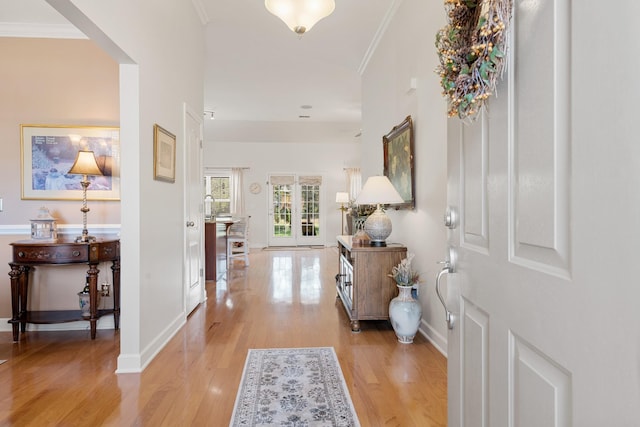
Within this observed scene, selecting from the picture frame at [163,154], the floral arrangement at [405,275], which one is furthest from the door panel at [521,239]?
the picture frame at [163,154]

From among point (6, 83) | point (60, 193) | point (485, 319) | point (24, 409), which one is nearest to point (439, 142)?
point (485, 319)

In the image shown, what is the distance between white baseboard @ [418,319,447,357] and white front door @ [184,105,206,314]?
2.18 metres

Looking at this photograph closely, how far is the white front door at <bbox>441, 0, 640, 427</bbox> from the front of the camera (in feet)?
1.69

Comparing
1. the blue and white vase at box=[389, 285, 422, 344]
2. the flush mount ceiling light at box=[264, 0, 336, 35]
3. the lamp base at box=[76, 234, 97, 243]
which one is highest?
the flush mount ceiling light at box=[264, 0, 336, 35]

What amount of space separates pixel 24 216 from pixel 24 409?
1.94 metres

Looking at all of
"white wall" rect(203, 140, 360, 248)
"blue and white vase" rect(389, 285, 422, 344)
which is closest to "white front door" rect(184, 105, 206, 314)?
"blue and white vase" rect(389, 285, 422, 344)

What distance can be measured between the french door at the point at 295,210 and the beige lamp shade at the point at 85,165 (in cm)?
658

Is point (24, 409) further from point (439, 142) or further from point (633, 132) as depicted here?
point (439, 142)

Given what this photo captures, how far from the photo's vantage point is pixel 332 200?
9719 mm

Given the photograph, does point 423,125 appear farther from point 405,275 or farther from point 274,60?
point 274,60

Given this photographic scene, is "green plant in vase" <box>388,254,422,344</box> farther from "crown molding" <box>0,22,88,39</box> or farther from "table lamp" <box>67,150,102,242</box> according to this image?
"crown molding" <box>0,22,88,39</box>

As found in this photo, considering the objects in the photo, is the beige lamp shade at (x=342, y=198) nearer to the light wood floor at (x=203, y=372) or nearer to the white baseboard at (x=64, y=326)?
the light wood floor at (x=203, y=372)

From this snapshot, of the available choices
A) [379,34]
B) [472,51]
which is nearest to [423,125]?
[379,34]

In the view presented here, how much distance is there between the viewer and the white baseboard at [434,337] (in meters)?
2.53
